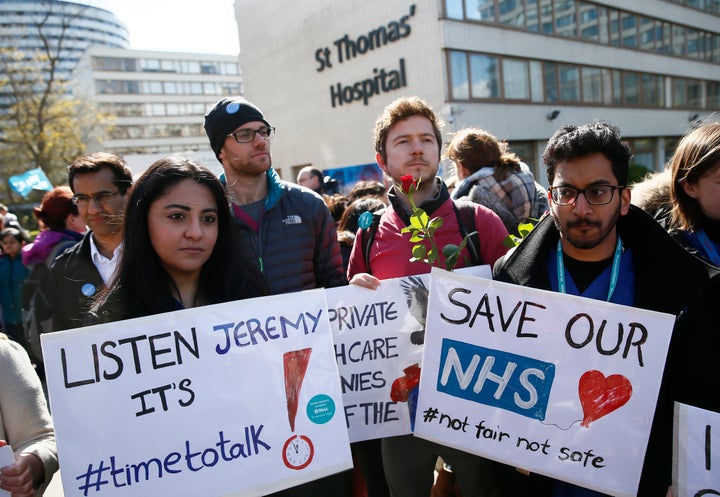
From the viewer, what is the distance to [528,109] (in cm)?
1847

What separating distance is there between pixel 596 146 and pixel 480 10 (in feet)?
58.0

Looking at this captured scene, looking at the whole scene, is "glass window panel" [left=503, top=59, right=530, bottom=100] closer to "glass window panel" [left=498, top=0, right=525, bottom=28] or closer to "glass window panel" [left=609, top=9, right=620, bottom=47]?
"glass window panel" [left=498, top=0, right=525, bottom=28]

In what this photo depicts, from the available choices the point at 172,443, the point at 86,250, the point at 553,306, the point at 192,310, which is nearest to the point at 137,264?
the point at 192,310

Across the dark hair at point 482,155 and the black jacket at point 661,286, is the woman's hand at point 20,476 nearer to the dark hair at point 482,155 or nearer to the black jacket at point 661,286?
the black jacket at point 661,286

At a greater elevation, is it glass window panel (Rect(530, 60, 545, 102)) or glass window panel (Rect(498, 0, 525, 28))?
glass window panel (Rect(498, 0, 525, 28))

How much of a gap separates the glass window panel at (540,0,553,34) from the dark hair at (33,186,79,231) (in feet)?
64.4

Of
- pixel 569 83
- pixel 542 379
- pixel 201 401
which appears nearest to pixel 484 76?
pixel 569 83

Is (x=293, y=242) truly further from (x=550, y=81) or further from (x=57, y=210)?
(x=550, y=81)

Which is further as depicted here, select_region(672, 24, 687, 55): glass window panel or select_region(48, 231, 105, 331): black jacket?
select_region(672, 24, 687, 55): glass window panel

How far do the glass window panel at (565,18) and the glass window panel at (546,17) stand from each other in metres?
0.38

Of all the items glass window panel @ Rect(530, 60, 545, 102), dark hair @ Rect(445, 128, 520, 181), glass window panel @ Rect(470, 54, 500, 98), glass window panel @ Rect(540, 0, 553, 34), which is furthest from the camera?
glass window panel @ Rect(540, 0, 553, 34)

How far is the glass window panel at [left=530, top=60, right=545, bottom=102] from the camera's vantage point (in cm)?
1881

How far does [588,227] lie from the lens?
1810 millimetres

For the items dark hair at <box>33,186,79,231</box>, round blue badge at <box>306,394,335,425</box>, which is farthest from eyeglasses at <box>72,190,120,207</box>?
round blue badge at <box>306,394,335,425</box>
